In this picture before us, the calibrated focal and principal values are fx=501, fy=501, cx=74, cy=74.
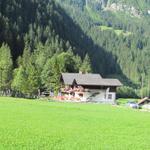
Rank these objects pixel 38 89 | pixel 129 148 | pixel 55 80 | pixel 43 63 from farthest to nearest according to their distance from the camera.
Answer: pixel 43 63
pixel 55 80
pixel 38 89
pixel 129 148

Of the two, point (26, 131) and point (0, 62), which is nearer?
point (26, 131)

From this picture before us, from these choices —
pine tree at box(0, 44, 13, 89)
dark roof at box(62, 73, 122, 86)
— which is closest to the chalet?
dark roof at box(62, 73, 122, 86)

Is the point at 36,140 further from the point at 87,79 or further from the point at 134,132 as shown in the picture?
the point at 87,79

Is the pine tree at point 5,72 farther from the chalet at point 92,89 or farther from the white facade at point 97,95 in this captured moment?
the white facade at point 97,95

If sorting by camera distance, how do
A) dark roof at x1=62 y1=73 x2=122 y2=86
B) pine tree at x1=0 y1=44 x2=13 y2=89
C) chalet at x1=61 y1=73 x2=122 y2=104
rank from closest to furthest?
pine tree at x1=0 y1=44 x2=13 y2=89, chalet at x1=61 y1=73 x2=122 y2=104, dark roof at x1=62 y1=73 x2=122 y2=86

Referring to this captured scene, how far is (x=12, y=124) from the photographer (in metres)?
37.8

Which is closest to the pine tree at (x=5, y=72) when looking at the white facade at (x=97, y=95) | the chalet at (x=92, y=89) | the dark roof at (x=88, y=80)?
the chalet at (x=92, y=89)

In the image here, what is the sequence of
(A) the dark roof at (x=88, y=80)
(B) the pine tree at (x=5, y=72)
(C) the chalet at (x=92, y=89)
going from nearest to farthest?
(B) the pine tree at (x=5, y=72) → (C) the chalet at (x=92, y=89) → (A) the dark roof at (x=88, y=80)

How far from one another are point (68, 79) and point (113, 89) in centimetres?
1335

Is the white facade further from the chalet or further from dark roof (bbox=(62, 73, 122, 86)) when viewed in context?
dark roof (bbox=(62, 73, 122, 86))

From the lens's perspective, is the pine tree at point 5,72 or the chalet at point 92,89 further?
the chalet at point 92,89

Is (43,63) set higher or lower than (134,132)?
higher

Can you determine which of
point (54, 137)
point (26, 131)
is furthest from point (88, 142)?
point (26, 131)

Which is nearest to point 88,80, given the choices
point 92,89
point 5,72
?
point 92,89
